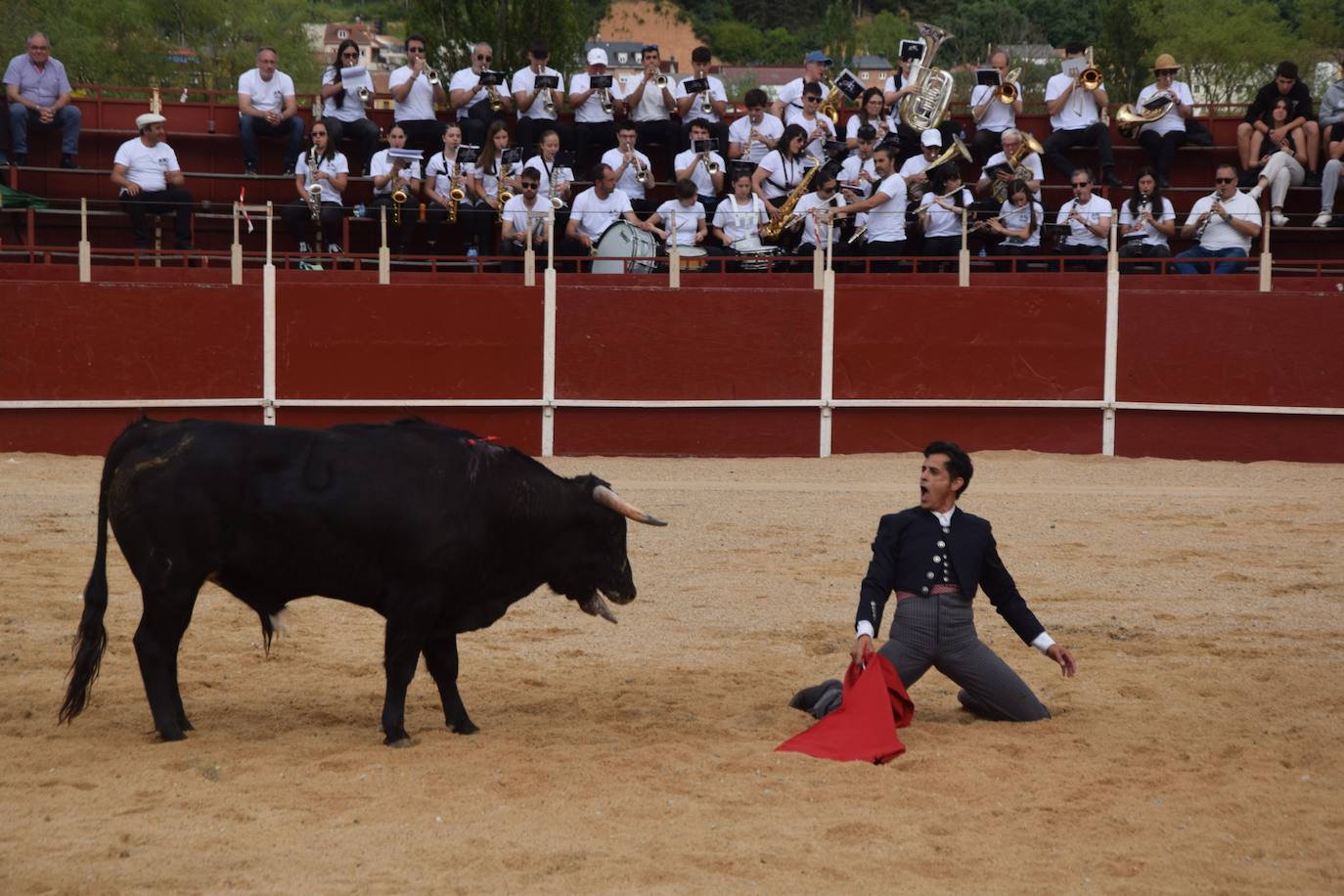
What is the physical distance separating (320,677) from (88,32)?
34.3 meters

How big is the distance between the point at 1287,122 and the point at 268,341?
9.98m

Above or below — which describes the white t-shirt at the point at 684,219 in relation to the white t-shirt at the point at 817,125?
below

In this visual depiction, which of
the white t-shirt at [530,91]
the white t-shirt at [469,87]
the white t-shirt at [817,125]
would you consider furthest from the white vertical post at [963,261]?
the white t-shirt at [469,87]

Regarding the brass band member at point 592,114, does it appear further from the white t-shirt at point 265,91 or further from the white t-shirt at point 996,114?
the white t-shirt at point 996,114

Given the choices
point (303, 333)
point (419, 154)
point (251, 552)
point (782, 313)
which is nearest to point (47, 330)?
point (303, 333)

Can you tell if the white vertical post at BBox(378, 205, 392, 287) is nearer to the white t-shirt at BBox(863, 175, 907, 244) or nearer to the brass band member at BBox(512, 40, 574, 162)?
the brass band member at BBox(512, 40, 574, 162)

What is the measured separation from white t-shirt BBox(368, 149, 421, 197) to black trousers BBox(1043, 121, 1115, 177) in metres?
6.22

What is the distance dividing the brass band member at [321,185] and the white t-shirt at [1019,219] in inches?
242

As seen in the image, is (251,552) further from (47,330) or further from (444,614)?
(47,330)

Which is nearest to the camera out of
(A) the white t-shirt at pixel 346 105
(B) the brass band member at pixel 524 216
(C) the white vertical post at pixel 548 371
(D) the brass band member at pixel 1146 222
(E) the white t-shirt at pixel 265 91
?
(C) the white vertical post at pixel 548 371

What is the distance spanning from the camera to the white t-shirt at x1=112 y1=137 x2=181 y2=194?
15.2 m

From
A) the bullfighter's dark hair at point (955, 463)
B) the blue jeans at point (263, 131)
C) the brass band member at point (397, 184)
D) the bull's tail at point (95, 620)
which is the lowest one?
the bull's tail at point (95, 620)

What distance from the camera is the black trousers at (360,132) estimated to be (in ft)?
52.4

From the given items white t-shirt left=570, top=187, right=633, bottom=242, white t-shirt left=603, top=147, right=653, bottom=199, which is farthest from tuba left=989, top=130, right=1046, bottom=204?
white t-shirt left=570, top=187, right=633, bottom=242
